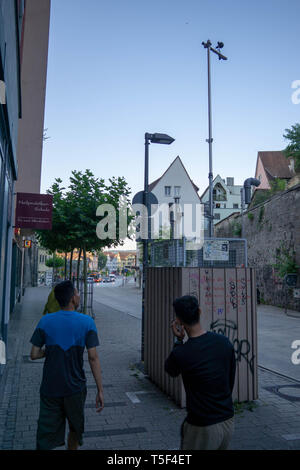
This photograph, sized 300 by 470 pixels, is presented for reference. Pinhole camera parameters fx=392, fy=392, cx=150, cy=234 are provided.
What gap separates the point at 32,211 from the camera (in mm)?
9281

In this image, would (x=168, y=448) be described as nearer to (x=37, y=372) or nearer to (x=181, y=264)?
(x=181, y=264)

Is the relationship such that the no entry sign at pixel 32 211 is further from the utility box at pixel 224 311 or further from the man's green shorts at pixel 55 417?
the man's green shorts at pixel 55 417

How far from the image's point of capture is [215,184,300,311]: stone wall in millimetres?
21114

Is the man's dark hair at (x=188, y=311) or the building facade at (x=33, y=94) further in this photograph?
A: the building facade at (x=33, y=94)

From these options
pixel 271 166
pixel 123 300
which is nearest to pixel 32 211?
pixel 123 300

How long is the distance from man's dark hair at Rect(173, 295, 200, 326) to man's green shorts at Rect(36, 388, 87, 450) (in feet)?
4.13

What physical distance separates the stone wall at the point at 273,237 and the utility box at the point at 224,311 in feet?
48.9

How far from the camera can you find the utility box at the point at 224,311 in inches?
223

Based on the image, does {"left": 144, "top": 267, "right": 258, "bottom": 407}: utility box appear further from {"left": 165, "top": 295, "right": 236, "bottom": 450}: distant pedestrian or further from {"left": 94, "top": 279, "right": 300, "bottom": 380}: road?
{"left": 165, "top": 295, "right": 236, "bottom": 450}: distant pedestrian

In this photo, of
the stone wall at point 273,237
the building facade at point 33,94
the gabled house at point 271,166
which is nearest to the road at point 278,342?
the stone wall at point 273,237

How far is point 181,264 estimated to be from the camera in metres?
5.97

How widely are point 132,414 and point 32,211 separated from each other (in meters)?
5.61

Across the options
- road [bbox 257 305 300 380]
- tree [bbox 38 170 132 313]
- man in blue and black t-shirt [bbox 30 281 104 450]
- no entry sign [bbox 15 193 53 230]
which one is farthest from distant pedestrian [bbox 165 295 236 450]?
tree [bbox 38 170 132 313]
